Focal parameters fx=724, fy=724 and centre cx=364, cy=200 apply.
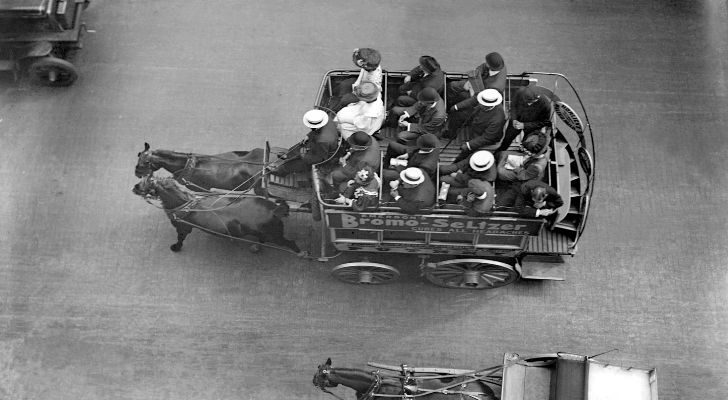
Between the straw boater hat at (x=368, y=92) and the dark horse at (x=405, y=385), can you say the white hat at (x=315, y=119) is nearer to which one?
the straw boater hat at (x=368, y=92)

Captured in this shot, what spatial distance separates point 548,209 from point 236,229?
4328mm

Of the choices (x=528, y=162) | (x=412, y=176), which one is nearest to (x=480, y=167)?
(x=528, y=162)

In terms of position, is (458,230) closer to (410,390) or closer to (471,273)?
(471,273)

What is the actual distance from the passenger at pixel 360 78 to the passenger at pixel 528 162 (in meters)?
1.99

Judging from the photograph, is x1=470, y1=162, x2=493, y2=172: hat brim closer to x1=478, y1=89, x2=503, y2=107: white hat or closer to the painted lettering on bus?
the painted lettering on bus

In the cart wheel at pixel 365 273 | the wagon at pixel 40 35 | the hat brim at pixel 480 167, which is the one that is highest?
the wagon at pixel 40 35

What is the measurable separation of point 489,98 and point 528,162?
977 mm

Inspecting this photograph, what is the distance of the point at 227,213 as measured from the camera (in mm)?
10234

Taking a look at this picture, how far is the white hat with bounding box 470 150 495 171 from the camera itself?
8953mm

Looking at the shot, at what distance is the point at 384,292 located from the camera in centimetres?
1070

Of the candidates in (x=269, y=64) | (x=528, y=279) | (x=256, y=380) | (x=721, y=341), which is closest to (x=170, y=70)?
(x=269, y=64)

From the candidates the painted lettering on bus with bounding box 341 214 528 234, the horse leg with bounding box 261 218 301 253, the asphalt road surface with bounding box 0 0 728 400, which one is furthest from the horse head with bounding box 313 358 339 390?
the horse leg with bounding box 261 218 301 253

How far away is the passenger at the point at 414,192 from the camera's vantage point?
28.9ft

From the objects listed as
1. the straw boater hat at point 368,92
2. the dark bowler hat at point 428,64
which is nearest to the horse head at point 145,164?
the straw boater hat at point 368,92
